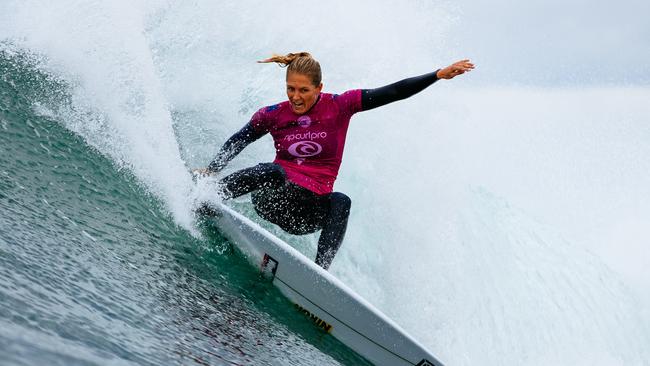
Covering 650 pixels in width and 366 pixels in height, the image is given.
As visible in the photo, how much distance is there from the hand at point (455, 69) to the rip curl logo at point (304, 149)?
43.3 inches

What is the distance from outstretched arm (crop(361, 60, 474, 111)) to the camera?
4.91 metres

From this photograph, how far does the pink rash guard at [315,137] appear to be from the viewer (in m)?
5.23

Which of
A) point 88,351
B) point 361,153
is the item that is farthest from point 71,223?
point 361,153

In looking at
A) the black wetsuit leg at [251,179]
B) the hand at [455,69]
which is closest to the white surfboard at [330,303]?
the black wetsuit leg at [251,179]

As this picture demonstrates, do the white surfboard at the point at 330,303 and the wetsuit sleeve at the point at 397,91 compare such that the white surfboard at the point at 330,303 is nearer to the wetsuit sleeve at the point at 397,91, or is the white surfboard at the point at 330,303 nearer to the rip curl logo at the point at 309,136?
the rip curl logo at the point at 309,136

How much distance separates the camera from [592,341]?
9.98m

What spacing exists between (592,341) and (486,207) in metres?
2.59

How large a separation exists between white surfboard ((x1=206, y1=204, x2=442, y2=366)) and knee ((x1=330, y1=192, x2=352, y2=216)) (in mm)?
586

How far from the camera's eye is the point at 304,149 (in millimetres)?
5277

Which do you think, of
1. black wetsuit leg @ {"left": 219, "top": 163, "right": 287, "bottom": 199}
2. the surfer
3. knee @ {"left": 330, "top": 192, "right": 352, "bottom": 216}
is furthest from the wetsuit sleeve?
black wetsuit leg @ {"left": 219, "top": 163, "right": 287, "bottom": 199}

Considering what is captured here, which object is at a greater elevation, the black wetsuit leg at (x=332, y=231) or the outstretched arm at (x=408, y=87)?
the outstretched arm at (x=408, y=87)

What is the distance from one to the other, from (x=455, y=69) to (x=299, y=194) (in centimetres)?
152

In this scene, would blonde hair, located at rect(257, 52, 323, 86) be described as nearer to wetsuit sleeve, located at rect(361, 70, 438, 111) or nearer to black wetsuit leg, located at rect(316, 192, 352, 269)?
wetsuit sleeve, located at rect(361, 70, 438, 111)

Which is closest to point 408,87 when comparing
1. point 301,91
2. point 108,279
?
point 301,91
